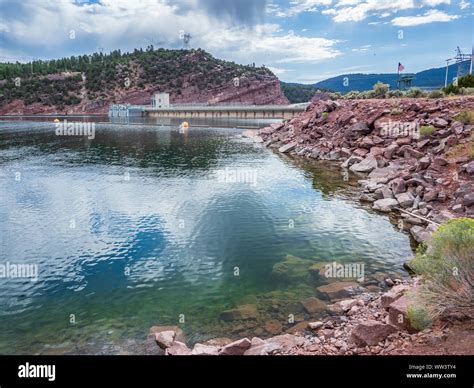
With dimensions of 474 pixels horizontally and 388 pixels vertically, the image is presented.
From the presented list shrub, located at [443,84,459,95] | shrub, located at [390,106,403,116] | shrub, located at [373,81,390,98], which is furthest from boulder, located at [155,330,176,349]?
shrub, located at [373,81,390,98]

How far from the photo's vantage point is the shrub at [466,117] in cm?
2927

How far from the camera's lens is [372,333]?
8.83 metres

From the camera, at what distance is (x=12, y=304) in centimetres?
1274

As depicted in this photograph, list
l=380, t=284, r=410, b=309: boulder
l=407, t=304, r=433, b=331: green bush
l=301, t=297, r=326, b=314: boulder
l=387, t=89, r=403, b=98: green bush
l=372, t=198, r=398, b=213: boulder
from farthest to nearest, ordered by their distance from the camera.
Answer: l=387, t=89, r=403, b=98: green bush
l=372, t=198, r=398, b=213: boulder
l=301, t=297, r=326, b=314: boulder
l=380, t=284, r=410, b=309: boulder
l=407, t=304, r=433, b=331: green bush

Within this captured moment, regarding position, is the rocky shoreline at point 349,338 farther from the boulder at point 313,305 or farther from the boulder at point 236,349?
the boulder at point 313,305

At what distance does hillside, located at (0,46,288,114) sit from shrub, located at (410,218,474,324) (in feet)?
540

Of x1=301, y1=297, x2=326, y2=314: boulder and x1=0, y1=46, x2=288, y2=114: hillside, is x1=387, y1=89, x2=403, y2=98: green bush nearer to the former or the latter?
x1=301, y1=297, x2=326, y2=314: boulder

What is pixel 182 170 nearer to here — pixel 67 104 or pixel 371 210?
Result: pixel 371 210

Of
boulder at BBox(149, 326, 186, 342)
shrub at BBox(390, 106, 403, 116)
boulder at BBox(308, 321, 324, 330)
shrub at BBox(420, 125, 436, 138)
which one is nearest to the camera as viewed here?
boulder at BBox(149, 326, 186, 342)

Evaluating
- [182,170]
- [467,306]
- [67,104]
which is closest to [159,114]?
[67,104]

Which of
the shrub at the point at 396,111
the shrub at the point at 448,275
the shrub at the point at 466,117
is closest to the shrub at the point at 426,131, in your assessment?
the shrub at the point at 466,117

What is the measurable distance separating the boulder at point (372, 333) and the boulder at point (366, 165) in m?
25.3

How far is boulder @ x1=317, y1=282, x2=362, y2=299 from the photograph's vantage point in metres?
13.0
